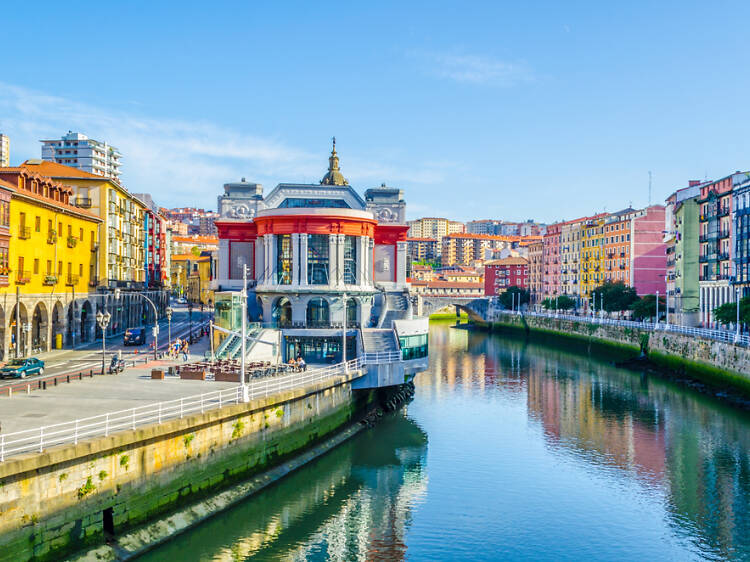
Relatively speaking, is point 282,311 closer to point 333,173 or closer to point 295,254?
point 295,254

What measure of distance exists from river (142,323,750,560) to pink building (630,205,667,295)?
3325 inches

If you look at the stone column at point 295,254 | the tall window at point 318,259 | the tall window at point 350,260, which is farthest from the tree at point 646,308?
the stone column at point 295,254

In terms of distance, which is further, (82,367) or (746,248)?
(746,248)

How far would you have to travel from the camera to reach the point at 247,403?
33.7 metres

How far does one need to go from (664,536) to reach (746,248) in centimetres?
6424

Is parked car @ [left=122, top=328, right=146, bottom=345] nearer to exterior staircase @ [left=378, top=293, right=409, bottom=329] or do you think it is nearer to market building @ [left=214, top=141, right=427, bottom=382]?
market building @ [left=214, top=141, right=427, bottom=382]

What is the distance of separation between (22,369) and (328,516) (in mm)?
21494

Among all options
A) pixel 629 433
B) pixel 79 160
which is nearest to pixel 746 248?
pixel 629 433

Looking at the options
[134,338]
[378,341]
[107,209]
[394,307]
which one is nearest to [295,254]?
[394,307]

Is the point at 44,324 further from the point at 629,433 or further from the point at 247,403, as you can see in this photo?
the point at 629,433

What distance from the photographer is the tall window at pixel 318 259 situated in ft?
221

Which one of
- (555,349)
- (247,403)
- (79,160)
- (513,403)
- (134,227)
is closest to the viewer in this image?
(247,403)

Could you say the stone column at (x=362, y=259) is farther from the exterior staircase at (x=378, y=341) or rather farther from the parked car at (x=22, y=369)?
the parked car at (x=22, y=369)

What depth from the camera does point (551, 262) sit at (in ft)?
A: 582
